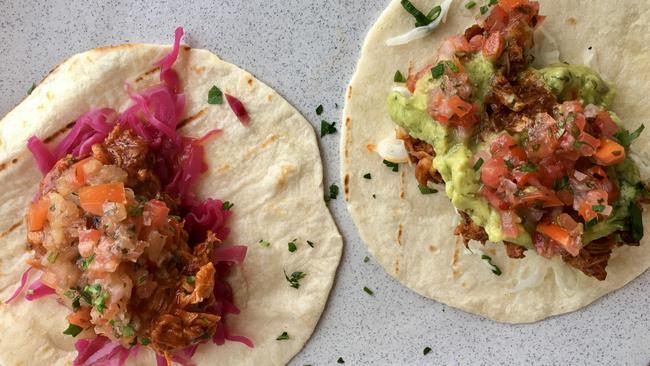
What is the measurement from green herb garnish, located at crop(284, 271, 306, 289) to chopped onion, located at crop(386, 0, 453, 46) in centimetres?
141

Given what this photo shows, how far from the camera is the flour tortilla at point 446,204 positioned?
3.47m

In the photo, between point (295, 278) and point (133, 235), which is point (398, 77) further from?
point (133, 235)

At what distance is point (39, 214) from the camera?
332 centimetres

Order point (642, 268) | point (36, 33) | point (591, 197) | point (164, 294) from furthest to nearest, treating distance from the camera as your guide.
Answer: point (36, 33)
point (642, 268)
point (164, 294)
point (591, 197)

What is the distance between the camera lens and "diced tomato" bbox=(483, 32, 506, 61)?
310 centimetres

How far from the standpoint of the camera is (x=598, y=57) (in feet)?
11.4

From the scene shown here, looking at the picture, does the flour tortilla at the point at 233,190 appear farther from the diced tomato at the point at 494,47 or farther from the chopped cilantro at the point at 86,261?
the diced tomato at the point at 494,47

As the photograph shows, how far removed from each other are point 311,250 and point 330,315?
1.40 ft

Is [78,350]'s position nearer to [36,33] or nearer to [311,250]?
[311,250]

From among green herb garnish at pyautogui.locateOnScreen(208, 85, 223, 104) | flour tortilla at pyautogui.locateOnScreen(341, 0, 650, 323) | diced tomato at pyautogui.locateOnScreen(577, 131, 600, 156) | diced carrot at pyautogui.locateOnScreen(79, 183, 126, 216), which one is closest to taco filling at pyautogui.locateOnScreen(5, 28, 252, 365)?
diced carrot at pyautogui.locateOnScreen(79, 183, 126, 216)

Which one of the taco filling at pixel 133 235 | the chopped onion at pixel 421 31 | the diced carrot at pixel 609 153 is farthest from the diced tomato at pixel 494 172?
the taco filling at pixel 133 235

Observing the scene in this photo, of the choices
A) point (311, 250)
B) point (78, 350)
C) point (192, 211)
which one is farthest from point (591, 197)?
point (78, 350)

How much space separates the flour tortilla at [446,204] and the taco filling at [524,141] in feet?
0.82

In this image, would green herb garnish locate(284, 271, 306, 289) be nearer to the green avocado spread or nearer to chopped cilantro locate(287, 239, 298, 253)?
chopped cilantro locate(287, 239, 298, 253)
